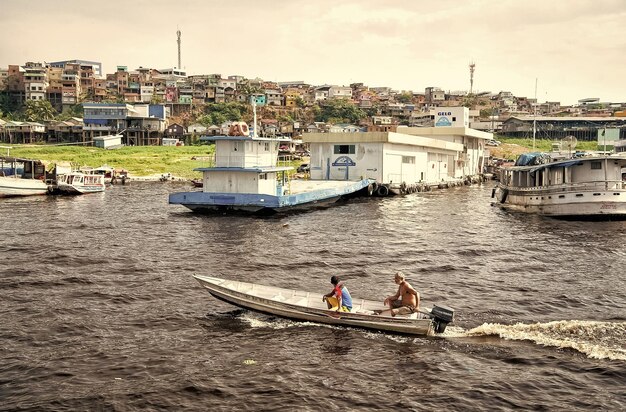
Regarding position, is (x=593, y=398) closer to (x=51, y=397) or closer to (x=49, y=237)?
(x=51, y=397)

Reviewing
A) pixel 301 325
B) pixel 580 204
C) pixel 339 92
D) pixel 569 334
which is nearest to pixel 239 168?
pixel 580 204

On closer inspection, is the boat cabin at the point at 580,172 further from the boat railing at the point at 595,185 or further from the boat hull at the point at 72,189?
the boat hull at the point at 72,189

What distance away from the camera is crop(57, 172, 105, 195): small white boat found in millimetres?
64812

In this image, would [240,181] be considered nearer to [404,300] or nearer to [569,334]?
[404,300]

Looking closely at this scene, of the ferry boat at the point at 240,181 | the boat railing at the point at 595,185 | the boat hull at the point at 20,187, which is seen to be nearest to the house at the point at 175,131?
the boat hull at the point at 20,187

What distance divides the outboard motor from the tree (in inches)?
5301

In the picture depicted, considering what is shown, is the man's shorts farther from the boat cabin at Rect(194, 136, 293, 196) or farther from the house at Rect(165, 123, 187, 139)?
the house at Rect(165, 123, 187, 139)

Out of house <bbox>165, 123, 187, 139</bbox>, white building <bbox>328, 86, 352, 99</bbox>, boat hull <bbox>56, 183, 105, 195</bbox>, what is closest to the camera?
boat hull <bbox>56, 183, 105, 195</bbox>

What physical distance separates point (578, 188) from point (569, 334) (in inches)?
1156

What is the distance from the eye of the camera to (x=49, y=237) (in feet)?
125

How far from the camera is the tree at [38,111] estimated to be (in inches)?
5374

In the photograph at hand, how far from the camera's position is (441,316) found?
1917 centimetres

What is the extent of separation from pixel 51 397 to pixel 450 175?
83501 mm

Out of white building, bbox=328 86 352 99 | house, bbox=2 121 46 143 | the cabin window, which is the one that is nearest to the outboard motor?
the cabin window
